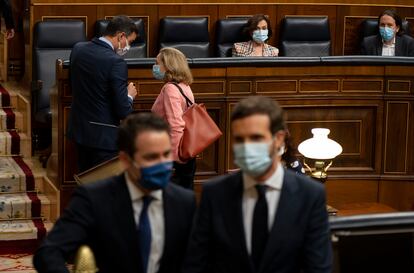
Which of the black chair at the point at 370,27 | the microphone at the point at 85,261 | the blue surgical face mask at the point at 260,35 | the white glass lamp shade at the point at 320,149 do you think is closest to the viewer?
the microphone at the point at 85,261

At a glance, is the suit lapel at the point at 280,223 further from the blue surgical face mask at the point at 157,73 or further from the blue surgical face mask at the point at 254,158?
the blue surgical face mask at the point at 157,73

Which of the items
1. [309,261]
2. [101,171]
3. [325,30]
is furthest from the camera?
[325,30]

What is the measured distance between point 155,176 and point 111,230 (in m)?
0.25

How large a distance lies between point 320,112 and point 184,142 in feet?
4.64

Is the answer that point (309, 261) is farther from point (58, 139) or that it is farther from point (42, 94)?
point (42, 94)

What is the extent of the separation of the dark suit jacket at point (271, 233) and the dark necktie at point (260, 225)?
0.02 metres

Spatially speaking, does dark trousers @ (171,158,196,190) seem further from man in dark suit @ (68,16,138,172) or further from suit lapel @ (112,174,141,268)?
suit lapel @ (112,174,141,268)

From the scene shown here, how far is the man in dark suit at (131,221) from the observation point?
119 inches

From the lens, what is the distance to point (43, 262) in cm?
301

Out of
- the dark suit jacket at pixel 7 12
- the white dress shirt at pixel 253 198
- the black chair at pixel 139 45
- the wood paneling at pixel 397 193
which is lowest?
the wood paneling at pixel 397 193

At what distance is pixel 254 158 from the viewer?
2.88m

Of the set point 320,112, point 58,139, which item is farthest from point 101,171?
point 320,112

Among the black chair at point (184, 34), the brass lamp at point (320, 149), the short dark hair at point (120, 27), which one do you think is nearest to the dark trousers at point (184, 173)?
the brass lamp at point (320, 149)

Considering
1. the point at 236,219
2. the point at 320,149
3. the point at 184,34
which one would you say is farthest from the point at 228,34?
the point at 236,219
